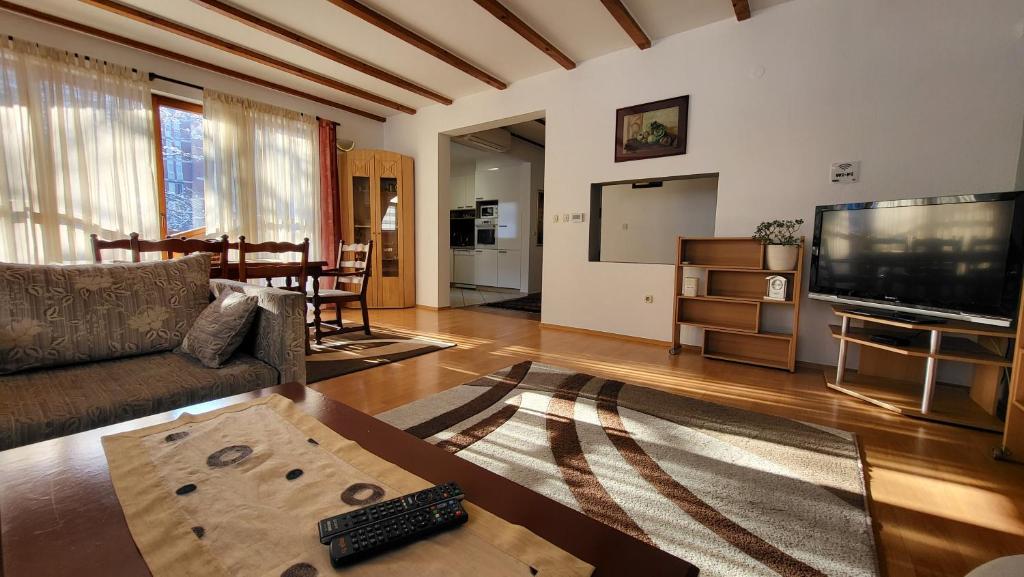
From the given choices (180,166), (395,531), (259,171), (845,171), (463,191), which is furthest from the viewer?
(463,191)

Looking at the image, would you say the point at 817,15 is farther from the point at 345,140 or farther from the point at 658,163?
the point at 345,140

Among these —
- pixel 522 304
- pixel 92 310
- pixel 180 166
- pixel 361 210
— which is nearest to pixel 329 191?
pixel 361 210

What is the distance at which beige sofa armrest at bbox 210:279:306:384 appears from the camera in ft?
5.72

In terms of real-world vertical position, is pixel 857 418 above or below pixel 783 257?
below

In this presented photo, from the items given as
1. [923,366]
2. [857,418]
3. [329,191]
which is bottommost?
[857,418]

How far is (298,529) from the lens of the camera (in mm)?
683

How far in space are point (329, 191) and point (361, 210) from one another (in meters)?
0.48

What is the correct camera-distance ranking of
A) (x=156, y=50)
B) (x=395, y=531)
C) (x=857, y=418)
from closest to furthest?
(x=395, y=531) < (x=857, y=418) < (x=156, y=50)

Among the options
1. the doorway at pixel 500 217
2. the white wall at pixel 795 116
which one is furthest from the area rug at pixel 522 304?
the white wall at pixel 795 116

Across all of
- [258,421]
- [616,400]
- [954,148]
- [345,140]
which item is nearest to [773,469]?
[616,400]

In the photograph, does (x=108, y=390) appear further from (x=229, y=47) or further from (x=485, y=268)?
(x=485, y=268)

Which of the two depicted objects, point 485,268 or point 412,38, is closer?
point 412,38

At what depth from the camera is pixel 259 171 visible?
464 cm

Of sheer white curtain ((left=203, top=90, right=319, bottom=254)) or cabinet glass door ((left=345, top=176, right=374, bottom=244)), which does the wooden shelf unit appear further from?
sheer white curtain ((left=203, top=90, right=319, bottom=254))
